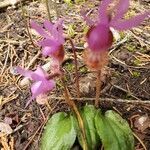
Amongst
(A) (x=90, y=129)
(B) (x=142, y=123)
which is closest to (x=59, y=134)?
(A) (x=90, y=129)

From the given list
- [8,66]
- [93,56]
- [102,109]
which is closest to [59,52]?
[93,56]

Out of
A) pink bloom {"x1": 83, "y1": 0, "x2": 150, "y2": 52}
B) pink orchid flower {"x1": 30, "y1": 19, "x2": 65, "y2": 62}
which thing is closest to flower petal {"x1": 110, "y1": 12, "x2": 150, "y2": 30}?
pink bloom {"x1": 83, "y1": 0, "x2": 150, "y2": 52}

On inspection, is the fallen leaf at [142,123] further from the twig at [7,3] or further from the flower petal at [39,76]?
the twig at [7,3]

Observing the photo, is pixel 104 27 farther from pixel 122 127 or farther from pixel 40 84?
pixel 122 127

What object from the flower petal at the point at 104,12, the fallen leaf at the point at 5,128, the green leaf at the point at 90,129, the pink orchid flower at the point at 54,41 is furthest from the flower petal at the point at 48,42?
the fallen leaf at the point at 5,128

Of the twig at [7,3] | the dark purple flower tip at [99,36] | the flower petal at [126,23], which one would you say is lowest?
the twig at [7,3]
